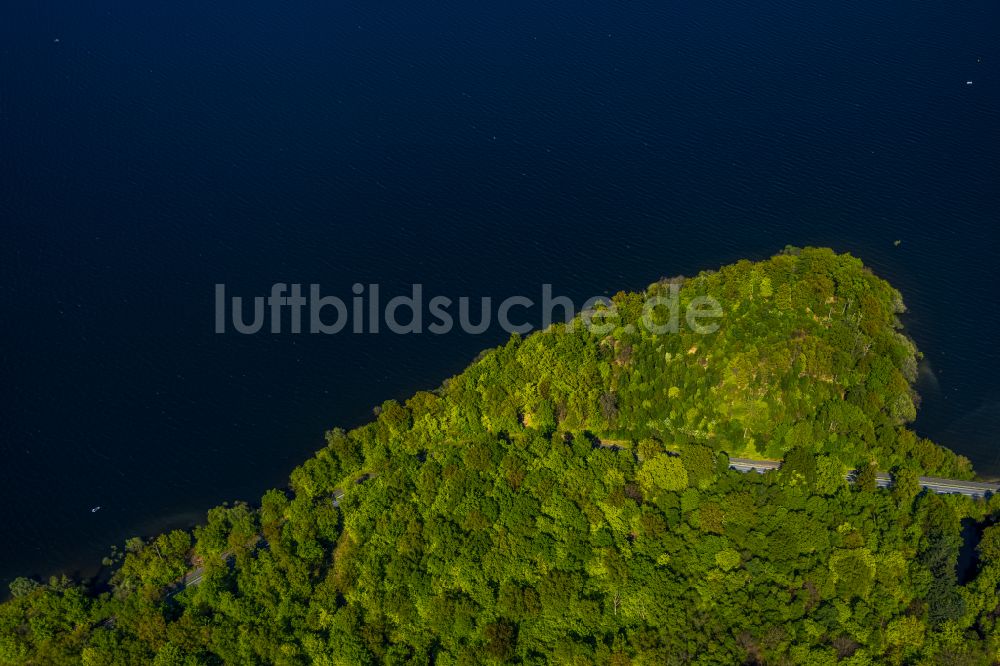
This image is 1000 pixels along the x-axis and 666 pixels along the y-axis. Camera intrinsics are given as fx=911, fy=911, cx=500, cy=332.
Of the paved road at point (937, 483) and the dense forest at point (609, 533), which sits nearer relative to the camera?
the dense forest at point (609, 533)

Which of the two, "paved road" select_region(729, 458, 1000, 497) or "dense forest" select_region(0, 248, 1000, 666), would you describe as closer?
"dense forest" select_region(0, 248, 1000, 666)

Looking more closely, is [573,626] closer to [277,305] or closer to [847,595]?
[847,595]

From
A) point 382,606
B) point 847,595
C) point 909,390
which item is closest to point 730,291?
point 909,390

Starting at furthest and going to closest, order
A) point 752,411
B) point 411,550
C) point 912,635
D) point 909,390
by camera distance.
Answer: point 909,390, point 752,411, point 411,550, point 912,635

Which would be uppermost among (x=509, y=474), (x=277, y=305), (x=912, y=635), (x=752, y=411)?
(x=277, y=305)
